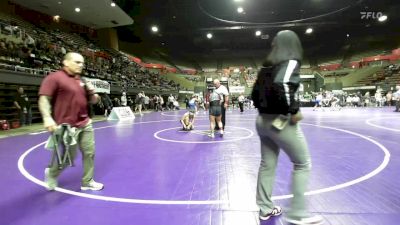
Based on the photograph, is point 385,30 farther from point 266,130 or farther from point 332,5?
point 266,130

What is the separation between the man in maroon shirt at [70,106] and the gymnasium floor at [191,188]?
0.31 meters

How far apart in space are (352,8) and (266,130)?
2819cm

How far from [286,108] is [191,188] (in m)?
1.85

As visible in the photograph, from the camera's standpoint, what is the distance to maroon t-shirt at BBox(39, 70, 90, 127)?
337cm

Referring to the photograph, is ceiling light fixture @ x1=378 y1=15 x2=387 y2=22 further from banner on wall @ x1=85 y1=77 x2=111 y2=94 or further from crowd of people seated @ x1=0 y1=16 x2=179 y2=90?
banner on wall @ x1=85 y1=77 x2=111 y2=94

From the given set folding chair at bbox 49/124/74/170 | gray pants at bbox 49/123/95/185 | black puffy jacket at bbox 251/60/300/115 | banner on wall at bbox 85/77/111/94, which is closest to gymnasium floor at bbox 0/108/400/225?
gray pants at bbox 49/123/95/185

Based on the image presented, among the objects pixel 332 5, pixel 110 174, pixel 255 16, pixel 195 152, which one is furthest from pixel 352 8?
pixel 110 174

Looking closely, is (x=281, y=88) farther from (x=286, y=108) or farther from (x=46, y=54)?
(x=46, y=54)

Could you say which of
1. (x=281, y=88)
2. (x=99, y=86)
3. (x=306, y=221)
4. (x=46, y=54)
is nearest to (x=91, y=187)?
(x=306, y=221)

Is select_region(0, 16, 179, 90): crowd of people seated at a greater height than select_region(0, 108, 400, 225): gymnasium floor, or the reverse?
select_region(0, 16, 179, 90): crowd of people seated

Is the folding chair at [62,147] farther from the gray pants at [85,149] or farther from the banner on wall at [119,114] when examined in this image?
the banner on wall at [119,114]

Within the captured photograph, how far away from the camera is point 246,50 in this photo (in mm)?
46406

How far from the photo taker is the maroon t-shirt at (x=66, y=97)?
337cm

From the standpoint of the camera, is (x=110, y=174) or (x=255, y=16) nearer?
(x=110, y=174)
